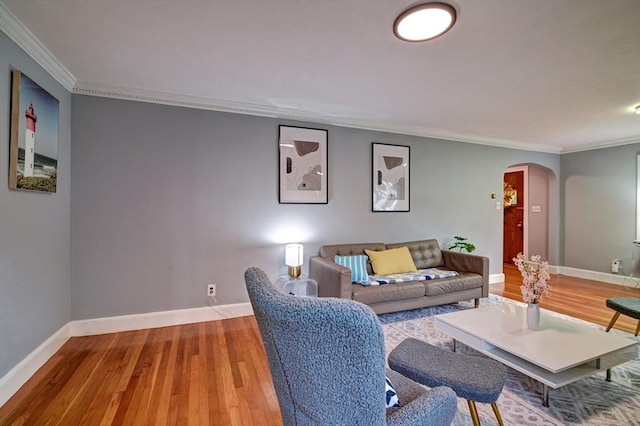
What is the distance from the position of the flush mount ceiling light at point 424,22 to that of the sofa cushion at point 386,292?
228 cm

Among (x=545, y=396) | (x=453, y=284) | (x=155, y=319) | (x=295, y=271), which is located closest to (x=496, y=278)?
(x=453, y=284)

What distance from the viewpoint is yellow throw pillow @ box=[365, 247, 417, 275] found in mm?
3559

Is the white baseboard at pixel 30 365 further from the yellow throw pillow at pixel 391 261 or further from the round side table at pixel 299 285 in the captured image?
the yellow throw pillow at pixel 391 261

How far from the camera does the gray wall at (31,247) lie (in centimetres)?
185

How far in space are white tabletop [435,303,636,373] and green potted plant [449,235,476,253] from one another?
1.89m

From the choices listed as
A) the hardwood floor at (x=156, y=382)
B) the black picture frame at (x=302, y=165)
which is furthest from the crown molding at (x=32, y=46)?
the hardwood floor at (x=156, y=382)

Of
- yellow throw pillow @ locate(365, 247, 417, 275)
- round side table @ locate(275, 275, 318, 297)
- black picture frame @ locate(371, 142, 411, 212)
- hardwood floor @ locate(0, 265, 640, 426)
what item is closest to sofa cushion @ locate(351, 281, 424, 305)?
yellow throw pillow @ locate(365, 247, 417, 275)

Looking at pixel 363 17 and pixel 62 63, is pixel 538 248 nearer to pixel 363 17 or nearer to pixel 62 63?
pixel 363 17

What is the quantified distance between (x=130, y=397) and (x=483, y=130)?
5.13m

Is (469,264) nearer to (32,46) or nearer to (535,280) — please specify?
(535,280)

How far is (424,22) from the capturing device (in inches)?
71.4

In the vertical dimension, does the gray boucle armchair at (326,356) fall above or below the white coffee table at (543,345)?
above

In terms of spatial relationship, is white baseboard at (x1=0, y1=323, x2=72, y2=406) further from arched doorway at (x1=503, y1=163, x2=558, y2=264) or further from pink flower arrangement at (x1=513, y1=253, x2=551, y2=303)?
arched doorway at (x1=503, y1=163, x2=558, y2=264)

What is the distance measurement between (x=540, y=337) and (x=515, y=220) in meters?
5.68
